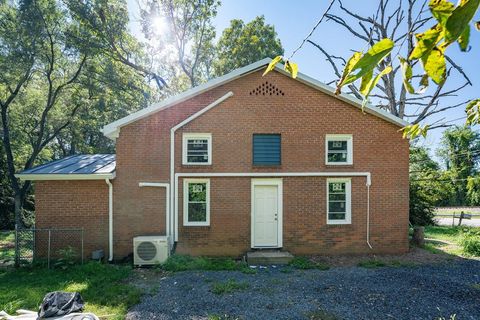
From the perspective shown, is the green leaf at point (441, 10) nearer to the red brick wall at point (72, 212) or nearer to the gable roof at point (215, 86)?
the gable roof at point (215, 86)

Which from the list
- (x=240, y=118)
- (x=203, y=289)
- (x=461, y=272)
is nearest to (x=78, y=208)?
(x=203, y=289)

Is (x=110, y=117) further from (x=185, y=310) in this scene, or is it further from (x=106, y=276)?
(x=185, y=310)

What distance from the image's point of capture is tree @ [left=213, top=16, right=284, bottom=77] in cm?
2197

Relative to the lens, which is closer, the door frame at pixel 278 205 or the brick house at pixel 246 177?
the brick house at pixel 246 177

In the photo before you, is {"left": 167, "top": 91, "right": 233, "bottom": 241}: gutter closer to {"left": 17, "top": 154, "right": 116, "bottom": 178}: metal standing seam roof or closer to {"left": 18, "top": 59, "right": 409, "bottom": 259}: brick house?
{"left": 18, "top": 59, "right": 409, "bottom": 259}: brick house

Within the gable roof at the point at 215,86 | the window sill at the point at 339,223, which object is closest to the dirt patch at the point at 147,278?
the gable roof at the point at 215,86

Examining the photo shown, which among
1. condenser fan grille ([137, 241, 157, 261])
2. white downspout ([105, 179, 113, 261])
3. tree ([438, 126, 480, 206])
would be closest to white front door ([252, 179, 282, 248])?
condenser fan grille ([137, 241, 157, 261])

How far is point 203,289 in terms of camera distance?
629cm

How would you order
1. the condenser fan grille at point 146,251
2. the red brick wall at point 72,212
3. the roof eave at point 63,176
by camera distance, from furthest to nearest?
the red brick wall at point 72,212, the roof eave at point 63,176, the condenser fan grille at point 146,251

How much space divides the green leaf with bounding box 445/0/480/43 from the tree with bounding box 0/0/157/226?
1457cm

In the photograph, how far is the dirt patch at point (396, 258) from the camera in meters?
8.49

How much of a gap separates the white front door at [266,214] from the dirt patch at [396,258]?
144 centimetres

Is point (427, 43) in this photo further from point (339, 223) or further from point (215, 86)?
point (339, 223)

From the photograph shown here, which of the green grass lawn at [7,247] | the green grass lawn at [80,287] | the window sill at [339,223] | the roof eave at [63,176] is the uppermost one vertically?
the roof eave at [63,176]
